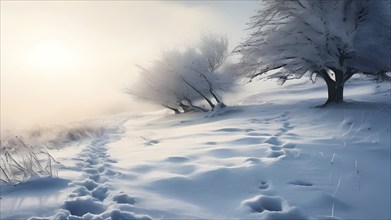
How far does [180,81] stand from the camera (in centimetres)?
2016

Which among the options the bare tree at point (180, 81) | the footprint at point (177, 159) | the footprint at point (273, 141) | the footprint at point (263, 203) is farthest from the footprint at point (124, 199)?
the bare tree at point (180, 81)

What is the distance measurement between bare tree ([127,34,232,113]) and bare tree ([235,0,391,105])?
586 cm

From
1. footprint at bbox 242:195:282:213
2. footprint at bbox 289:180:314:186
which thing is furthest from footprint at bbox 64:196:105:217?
footprint at bbox 289:180:314:186

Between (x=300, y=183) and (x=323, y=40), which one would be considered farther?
(x=323, y=40)

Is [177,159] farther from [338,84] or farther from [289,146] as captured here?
[338,84]

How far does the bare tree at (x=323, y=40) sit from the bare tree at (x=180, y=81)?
5861mm

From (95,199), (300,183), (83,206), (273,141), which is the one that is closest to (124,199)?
(95,199)

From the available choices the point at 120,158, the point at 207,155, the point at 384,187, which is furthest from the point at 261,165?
the point at 120,158

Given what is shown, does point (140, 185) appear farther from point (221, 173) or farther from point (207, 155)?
point (207, 155)

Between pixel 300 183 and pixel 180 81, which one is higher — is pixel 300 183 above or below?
below

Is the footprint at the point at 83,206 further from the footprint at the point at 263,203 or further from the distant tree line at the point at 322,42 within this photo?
the distant tree line at the point at 322,42

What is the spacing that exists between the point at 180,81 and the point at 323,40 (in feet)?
32.3

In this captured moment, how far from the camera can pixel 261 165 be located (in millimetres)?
5633

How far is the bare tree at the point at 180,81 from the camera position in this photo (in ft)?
64.3
